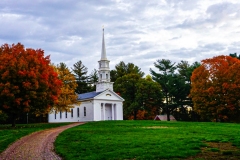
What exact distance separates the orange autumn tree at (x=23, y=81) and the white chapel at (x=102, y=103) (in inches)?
886

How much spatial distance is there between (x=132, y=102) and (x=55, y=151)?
172ft

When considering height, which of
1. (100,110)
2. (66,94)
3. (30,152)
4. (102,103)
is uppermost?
(66,94)

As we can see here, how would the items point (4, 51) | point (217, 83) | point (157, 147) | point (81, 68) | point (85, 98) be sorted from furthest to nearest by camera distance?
point (81, 68), point (85, 98), point (217, 83), point (4, 51), point (157, 147)

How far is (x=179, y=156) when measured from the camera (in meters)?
13.4

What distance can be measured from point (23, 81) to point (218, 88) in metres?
29.5

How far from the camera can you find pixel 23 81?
31.3 meters

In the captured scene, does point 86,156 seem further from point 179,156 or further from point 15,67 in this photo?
point 15,67

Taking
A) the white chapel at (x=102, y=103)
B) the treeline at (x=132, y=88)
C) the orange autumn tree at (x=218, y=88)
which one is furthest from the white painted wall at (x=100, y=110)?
the orange autumn tree at (x=218, y=88)

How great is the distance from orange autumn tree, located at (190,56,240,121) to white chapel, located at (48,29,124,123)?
15.1 m

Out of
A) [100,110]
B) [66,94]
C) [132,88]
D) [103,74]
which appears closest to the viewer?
[66,94]

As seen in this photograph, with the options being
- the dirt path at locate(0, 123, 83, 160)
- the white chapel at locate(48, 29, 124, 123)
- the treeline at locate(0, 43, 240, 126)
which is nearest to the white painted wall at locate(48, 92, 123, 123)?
the white chapel at locate(48, 29, 124, 123)

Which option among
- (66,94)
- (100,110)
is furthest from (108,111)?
(66,94)

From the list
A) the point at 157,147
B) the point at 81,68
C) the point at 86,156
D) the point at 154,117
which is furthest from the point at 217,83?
the point at 81,68

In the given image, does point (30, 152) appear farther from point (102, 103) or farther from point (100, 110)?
point (102, 103)
